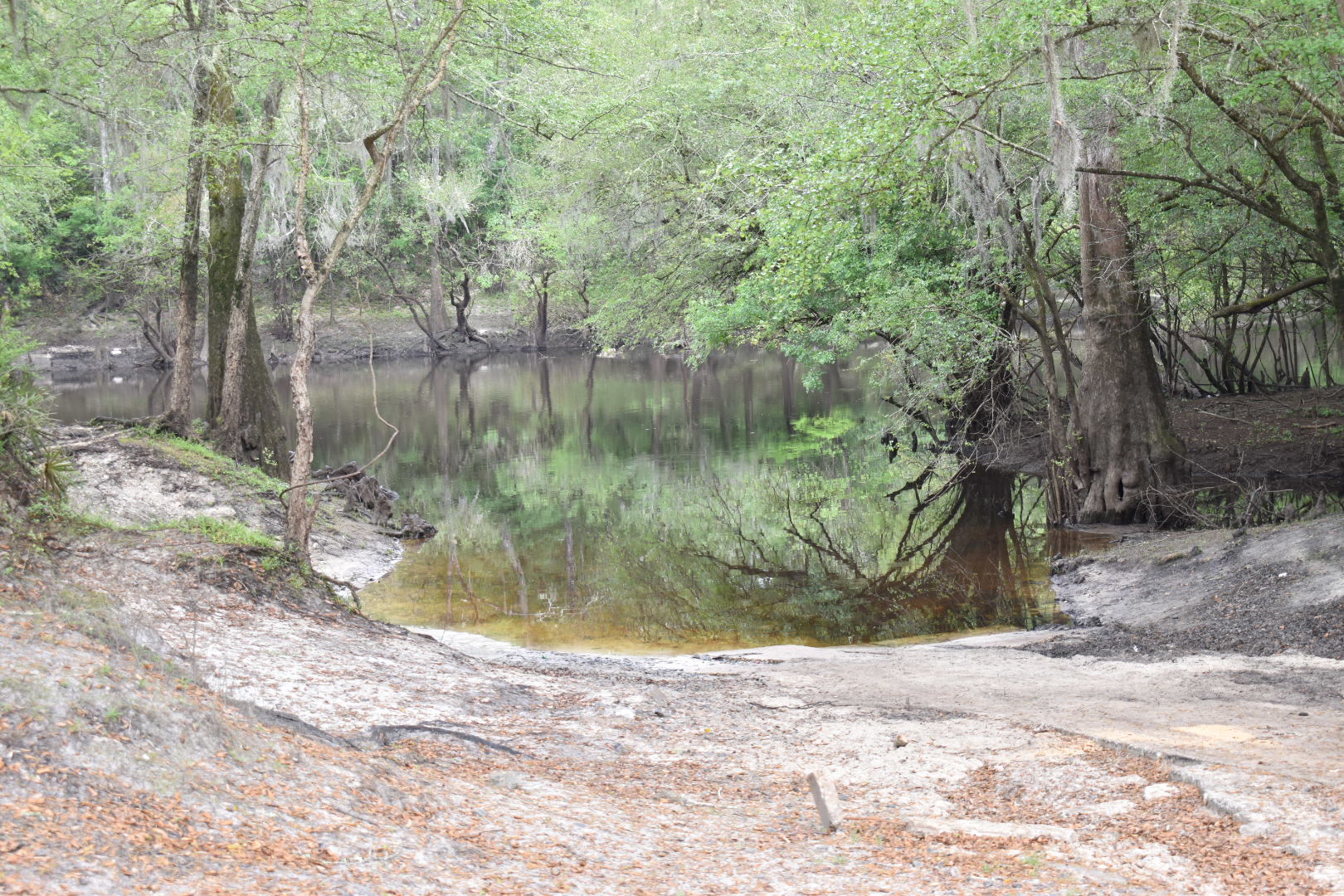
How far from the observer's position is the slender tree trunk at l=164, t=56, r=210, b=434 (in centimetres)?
1466

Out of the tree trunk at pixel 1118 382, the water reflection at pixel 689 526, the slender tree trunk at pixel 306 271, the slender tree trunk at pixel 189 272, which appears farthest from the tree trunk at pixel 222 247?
the tree trunk at pixel 1118 382

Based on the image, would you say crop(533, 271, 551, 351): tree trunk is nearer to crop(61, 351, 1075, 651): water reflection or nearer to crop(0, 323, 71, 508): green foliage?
crop(61, 351, 1075, 651): water reflection

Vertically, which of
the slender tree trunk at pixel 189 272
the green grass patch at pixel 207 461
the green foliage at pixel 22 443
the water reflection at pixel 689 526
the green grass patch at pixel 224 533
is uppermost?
the slender tree trunk at pixel 189 272

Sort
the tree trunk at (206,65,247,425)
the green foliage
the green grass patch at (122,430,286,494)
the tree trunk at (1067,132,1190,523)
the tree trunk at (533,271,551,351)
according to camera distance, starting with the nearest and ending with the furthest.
Result: the green foliage
the green grass patch at (122,430,286,494)
the tree trunk at (1067,132,1190,523)
the tree trunk at (206,65,247,425)
the tree trunk at (533,271,551,351)

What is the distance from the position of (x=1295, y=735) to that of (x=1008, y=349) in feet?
36.0

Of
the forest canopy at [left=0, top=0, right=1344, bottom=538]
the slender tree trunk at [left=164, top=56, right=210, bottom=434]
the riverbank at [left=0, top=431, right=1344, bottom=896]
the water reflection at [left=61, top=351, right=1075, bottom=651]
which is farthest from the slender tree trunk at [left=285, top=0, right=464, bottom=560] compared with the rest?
the slender tree trunk at [left=164, top=56, right=210, bottom=434]

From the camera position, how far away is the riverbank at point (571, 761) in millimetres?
4062

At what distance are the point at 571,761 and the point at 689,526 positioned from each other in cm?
1138

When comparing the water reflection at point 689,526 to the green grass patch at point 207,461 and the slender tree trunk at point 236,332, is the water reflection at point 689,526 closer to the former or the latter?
the green grass patch at point 207,461

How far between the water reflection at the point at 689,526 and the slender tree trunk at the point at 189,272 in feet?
13.4

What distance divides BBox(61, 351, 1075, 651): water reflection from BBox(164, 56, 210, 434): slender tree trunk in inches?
161

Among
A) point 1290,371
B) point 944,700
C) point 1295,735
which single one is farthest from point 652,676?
point 1290,371

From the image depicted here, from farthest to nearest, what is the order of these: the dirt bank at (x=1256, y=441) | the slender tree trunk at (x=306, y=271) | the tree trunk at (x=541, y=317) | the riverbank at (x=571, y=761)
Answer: the tree trunk at (x=541, y=317)
the dirt bank at (x=1256, y=441)
the slender tree trunk at (x=306, y=271)
the riverbank at (x=571, y=761)

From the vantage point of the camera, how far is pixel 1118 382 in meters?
14.8
